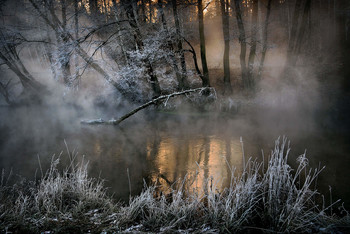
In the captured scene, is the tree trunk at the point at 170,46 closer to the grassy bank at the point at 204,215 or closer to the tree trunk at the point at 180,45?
the tree trunk at the point at 180,45

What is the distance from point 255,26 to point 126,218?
46.5 feet

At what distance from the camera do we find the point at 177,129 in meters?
12.3

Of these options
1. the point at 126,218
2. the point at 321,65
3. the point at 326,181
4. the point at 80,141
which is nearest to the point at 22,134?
the point at 80,141

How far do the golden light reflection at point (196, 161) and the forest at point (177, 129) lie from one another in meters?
0.07

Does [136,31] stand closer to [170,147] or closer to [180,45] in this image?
[180,45]

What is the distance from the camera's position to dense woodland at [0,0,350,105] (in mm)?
14367

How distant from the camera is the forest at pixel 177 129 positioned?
13.2 ft

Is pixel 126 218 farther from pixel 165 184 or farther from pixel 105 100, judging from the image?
pixel 105 100

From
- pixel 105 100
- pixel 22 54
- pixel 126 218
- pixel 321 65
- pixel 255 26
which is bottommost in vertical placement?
pixel 126 218

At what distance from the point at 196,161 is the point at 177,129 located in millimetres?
4445

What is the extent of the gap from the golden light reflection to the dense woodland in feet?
22.1

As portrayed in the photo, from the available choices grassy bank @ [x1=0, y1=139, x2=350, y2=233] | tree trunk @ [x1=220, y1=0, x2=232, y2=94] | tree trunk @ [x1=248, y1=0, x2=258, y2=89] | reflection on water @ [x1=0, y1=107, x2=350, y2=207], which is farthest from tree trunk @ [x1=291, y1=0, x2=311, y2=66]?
grassy bank @ [x1=0, y1=139, x2=350, y2=233]

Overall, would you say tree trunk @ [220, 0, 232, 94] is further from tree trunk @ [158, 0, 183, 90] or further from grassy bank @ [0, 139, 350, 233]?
grassy bank @ [0, 139, 350, 233]

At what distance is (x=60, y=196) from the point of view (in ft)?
15.2
